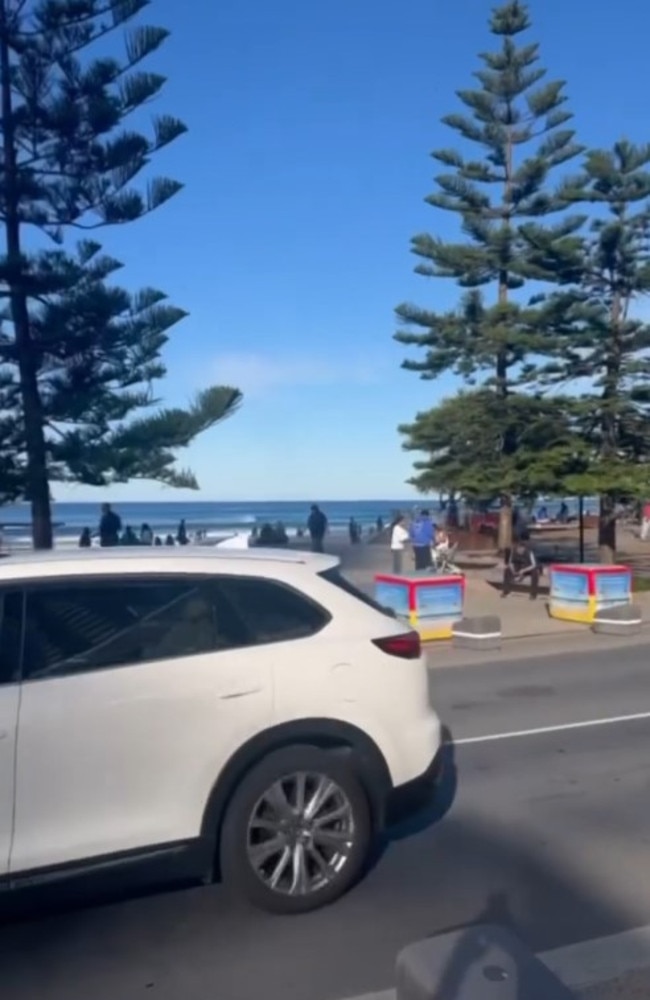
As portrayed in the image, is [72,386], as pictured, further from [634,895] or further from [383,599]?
[634,895]

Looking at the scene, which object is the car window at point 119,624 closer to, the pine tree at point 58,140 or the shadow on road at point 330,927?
the shadow on road at point 330,927

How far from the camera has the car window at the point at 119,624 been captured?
518cm

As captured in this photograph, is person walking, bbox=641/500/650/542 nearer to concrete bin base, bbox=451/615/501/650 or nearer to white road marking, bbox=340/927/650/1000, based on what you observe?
concrete bin base, bbox=451/615/501/650

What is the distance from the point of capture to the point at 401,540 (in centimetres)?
2541

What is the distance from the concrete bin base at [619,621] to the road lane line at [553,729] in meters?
6.38

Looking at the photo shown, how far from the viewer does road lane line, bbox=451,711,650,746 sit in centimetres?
965

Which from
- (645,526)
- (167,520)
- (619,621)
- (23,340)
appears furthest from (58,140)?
(167,520)

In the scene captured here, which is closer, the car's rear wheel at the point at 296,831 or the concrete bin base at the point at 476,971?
the concrete bin base at the point at 476,971

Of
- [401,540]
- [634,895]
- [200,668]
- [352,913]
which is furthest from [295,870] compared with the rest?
[401,540]

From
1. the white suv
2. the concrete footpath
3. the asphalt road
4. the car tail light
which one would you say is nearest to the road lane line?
the asphalt road

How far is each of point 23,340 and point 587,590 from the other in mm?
9838

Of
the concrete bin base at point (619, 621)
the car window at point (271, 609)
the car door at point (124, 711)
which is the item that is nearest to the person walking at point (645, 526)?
the concrete bin base at point (619, 621)

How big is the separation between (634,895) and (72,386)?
1761 cm

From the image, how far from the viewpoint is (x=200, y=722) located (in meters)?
5.24
